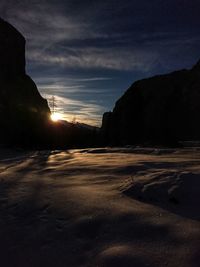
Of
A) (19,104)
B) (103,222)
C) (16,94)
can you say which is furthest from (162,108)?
(103,222)

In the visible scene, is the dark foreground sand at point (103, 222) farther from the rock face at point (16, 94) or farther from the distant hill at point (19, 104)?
the rock face at point (16, 94)

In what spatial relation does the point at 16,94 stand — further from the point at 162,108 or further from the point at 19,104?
the point at 162,108

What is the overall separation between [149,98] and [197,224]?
49.2 meters

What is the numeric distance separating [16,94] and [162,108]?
78.4 feet

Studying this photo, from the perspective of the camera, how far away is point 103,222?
7.50 feet

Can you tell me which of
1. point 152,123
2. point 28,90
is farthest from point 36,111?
point 152,123

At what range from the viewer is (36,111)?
34938mm

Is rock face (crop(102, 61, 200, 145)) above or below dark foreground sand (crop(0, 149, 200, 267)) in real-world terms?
above

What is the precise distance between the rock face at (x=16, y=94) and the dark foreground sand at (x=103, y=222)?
961 inches

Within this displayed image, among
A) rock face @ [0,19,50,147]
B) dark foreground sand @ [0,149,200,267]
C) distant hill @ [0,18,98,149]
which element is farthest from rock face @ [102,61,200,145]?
dark foreground sand @ [0,149,200,267]

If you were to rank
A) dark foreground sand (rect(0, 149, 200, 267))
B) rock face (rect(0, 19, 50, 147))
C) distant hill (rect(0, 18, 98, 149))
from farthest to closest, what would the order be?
rock face (rect(0, 19, 50, 147)) → distant hill (rect(0, 18, 98, 149)) → dark foreground sand (rect(0, 149, 200, 267))

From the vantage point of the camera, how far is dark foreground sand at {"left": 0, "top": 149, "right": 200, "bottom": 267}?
181cm

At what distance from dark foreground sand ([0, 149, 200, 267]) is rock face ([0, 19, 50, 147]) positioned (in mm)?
24417

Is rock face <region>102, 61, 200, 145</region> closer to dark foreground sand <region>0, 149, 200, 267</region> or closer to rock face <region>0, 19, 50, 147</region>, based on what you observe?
rock face <region>0, 19, 50, 147</region>
